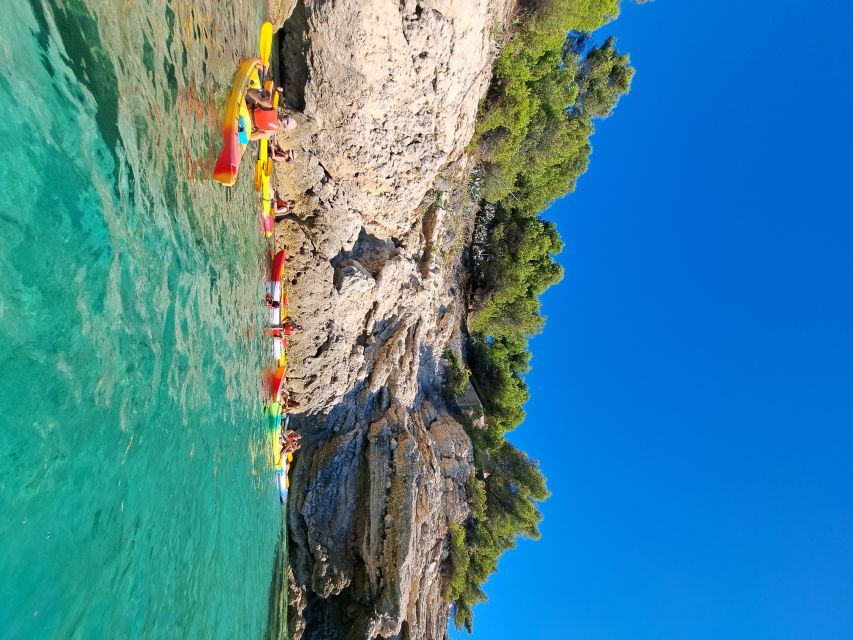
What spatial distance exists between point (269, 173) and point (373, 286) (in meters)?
4.82

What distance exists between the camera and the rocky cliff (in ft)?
41.2

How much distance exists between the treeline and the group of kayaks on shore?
8018 mm

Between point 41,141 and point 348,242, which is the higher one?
point 348,242

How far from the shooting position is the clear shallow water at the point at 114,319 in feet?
14.5

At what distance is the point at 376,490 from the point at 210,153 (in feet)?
38.4

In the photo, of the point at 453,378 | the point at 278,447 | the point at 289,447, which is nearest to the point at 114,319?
the point at 278,447

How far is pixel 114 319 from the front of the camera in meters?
5.77

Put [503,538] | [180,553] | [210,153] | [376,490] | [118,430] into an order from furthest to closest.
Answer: [503,538] < [376,490] < [210,153] < [180,553] < [118,430]

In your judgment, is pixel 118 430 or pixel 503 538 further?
pixel 503 538

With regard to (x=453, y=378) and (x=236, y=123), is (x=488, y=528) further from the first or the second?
(x=236, y=123)

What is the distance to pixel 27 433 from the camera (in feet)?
14.4

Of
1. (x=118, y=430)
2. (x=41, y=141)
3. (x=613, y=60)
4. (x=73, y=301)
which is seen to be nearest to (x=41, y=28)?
(x=41, y=141)

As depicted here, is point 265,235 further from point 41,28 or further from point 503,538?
point 503,538

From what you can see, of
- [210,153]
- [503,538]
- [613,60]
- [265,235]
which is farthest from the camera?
[503,538]
